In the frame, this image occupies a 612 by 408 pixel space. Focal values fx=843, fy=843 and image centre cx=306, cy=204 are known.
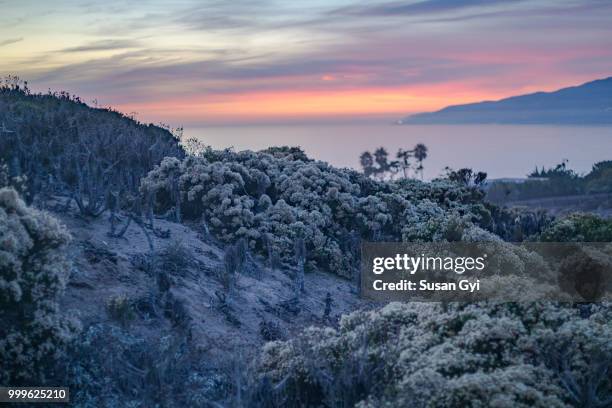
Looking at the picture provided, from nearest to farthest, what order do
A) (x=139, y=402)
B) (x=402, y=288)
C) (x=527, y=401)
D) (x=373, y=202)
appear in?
1. (x=527, y=401)
2. (x=139, y=402)
3. (x=402, y=288)
4. (x=373, y=202)

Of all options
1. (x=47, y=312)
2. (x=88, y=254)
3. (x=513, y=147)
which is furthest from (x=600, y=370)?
(x=513, y=147)

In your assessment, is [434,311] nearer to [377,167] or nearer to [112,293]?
[112,293]

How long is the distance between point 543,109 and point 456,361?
148 meters

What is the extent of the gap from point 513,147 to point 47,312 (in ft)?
267

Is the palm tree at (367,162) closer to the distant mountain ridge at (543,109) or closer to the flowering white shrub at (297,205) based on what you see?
the flowering white shrub at (297,205)

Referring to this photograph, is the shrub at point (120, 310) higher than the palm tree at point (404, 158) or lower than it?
lower

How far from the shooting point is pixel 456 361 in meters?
9.97

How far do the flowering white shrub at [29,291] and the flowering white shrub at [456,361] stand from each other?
273cm

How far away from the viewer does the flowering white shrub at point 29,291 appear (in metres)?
9.95

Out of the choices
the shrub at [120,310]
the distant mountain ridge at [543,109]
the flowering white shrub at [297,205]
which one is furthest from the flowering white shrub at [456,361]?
the distant mountain ridge at [543,109]

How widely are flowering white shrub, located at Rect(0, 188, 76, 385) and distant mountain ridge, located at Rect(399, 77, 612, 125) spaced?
121m

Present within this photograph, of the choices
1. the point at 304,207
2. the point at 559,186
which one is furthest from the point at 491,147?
the point at 304,207

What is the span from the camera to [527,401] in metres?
9.32

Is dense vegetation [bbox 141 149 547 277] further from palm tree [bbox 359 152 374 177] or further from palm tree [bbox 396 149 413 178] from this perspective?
palm tree [bbox 359 152 374 177]
